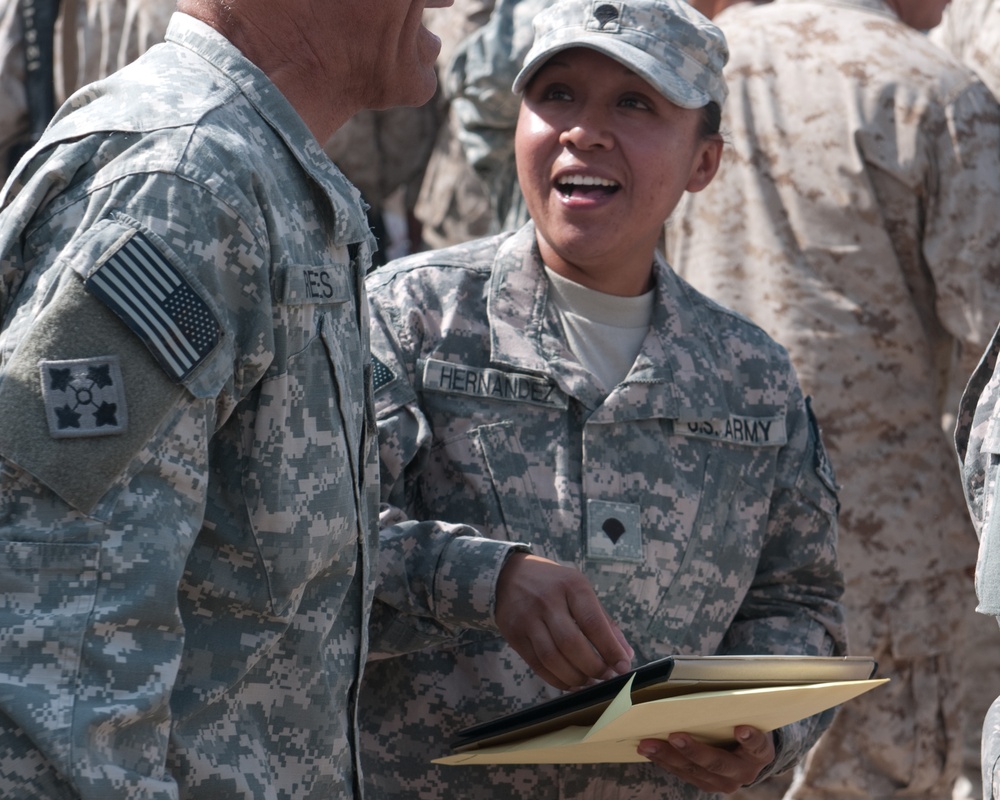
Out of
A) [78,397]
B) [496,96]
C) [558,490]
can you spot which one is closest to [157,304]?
[78,397]

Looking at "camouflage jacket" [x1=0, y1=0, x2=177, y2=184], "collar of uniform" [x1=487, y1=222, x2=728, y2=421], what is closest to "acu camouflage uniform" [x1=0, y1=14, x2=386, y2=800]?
"collar of uniform" [x1=487, y1=222, x2=728, y2=421]

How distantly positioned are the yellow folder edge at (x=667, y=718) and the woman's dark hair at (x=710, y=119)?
43.7 inches

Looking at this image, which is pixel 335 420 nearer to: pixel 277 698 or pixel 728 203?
pixel 277 698

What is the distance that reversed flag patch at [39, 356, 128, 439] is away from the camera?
147 centimetres

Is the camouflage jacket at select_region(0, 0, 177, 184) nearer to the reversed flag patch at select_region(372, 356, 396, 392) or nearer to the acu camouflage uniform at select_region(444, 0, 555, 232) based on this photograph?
the acu camouflage uniform at select_region(444, 0, 555, 232)

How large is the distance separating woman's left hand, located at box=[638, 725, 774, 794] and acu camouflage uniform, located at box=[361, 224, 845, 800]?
114 millimetres

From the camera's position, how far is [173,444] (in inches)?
60.6

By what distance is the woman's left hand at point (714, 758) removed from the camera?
2275 millimetres

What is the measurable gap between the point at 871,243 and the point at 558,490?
1.92 m

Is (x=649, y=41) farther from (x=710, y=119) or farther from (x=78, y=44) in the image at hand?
(x=78, y=44)

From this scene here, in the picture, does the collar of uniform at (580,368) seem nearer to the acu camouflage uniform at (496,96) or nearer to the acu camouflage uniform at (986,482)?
the acu camouflage uniform at (986,482)

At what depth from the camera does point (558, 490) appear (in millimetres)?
2498

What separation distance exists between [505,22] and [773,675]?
142 inches

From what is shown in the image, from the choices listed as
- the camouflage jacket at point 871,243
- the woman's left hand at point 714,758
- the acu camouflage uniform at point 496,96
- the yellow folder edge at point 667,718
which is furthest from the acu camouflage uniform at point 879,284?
the yellow folder edge at point 667,718
